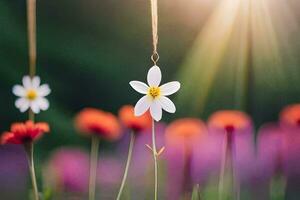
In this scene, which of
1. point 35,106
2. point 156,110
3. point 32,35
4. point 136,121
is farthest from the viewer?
point 32,35

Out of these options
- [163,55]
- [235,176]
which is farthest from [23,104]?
[235,176]

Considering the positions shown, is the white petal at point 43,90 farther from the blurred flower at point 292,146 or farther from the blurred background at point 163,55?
the blurred flower at point 292,146

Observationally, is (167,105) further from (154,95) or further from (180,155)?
(180,155)

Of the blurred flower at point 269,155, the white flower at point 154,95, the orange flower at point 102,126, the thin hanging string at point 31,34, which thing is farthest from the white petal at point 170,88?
the thin hanging string at point 31,34

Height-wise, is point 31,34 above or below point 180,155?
above

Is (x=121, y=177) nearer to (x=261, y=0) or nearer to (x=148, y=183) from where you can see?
(x=148, y=183)

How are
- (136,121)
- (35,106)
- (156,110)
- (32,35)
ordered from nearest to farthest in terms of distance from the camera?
(156,110), (136,121), (35,106), (32,35)

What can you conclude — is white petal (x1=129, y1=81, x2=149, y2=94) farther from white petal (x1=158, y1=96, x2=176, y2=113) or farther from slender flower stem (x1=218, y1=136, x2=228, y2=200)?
slender flower stem (x1=218, y1=136, x2=228, y2=200)

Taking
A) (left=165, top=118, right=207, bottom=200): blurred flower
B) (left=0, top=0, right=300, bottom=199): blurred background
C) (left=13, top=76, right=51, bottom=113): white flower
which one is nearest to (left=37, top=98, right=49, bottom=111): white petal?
(left=13, top=76, right=51, bottom=113): white flower
